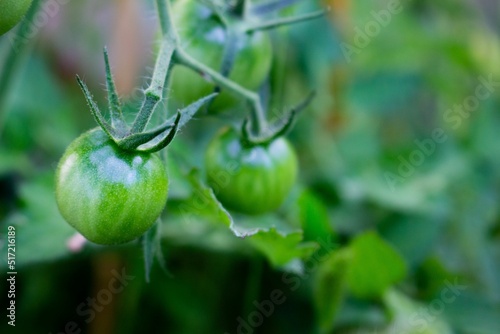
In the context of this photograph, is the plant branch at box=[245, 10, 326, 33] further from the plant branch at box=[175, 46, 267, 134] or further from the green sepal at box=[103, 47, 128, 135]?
the green sepal at box=[103, 47, 128, 135]

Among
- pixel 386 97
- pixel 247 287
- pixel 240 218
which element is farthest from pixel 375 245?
pixel 386 97

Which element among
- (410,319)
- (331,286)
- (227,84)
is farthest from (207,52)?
(410,319)

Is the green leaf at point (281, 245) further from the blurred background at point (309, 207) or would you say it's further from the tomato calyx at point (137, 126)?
the tomato calyx at point (137, 126)

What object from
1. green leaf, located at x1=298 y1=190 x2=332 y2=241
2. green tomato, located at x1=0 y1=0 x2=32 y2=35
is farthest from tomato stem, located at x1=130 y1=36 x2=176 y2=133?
green leaf, located at x1=298 y1=190 x2=332 y2=241

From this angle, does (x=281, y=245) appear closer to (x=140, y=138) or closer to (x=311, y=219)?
(x=311, y=219)

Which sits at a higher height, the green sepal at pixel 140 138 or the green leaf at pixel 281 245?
the green sepal at pixel 140 138

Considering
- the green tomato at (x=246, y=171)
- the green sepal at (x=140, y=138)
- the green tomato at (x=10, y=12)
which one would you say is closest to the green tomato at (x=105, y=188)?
the green sepal at (x=140, y=138)

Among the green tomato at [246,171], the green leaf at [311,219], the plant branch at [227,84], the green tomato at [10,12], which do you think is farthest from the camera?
the green leaf at [311,219]

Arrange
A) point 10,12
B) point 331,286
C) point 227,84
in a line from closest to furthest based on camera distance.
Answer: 1. point 10,12
2. point 227,84
3. point 331,286
